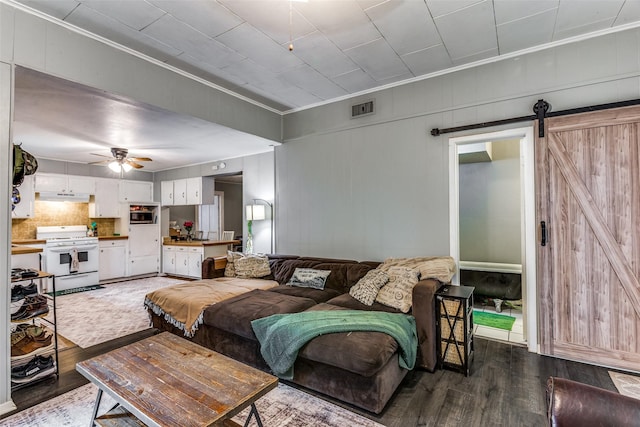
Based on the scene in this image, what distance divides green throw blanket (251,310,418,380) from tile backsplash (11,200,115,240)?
20.3 ft

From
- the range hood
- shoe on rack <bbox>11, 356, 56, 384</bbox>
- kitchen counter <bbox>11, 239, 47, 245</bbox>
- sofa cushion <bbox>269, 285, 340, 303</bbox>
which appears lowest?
shoe on rack <bbox>11, 356, 56, 384</bbox>

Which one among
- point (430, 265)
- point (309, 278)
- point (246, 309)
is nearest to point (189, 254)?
point (309, 278)

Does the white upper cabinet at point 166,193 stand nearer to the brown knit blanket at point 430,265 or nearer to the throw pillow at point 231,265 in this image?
the throw pillow at point 231,265

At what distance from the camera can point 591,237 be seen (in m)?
2.80

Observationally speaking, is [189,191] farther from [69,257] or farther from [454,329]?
[454,329]

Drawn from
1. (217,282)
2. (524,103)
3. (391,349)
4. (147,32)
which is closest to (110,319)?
(217,282)

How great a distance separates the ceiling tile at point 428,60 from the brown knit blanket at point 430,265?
2.15m

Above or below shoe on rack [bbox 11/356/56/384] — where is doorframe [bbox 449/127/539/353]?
above

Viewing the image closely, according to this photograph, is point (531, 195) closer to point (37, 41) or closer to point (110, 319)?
point (37, 41)

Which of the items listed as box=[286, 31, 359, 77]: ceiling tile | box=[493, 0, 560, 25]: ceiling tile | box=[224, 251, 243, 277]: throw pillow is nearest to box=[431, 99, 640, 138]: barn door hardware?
box=[493, 0, 560, 25]: ceiling tile

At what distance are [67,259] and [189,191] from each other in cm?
254

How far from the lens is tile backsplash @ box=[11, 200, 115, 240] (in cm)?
589

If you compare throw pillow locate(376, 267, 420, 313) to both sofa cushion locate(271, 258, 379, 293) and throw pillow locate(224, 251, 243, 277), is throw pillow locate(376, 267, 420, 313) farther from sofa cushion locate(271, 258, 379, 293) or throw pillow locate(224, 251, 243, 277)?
throw pillow locate(224, 251, 243, 277)

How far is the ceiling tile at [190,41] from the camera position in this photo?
8.68 feet
